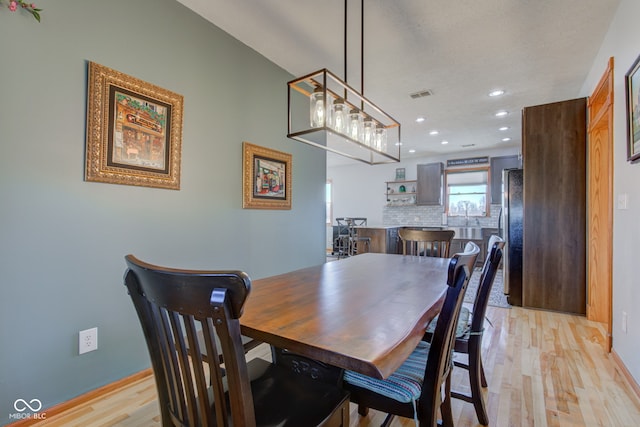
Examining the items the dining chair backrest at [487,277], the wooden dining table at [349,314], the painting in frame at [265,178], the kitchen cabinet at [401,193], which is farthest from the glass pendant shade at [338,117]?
the kitchen cabinet at [401,193]

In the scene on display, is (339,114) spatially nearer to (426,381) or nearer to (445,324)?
(445,324)

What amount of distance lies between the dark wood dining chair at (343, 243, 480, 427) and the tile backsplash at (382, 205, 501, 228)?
650 centimetres

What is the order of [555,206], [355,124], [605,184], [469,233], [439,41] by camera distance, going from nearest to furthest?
[355,124], [439,41], [605,184], [555,206], [469,233]

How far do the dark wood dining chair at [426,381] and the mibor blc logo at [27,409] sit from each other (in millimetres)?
1640

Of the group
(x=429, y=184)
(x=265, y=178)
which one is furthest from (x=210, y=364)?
(x=429, y=184)

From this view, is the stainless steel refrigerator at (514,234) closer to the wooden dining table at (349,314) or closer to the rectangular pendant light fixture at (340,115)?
the rectangular pendant light fixture at (340,115)

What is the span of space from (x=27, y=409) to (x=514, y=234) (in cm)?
448

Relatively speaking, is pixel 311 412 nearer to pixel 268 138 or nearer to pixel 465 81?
pixel 268 138

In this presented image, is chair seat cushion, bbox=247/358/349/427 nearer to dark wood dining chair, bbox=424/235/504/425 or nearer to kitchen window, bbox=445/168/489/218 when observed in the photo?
dark wood dining chair, bbox=424/235/504/425

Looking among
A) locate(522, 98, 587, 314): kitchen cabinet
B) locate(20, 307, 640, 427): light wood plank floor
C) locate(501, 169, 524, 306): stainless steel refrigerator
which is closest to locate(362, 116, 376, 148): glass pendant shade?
locate(20, 307, 640, 427): light wood plank floor

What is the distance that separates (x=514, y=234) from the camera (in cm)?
371

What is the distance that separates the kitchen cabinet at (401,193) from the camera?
7.79m

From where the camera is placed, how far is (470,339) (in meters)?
1.57

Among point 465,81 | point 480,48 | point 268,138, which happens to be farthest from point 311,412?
point 465,81
